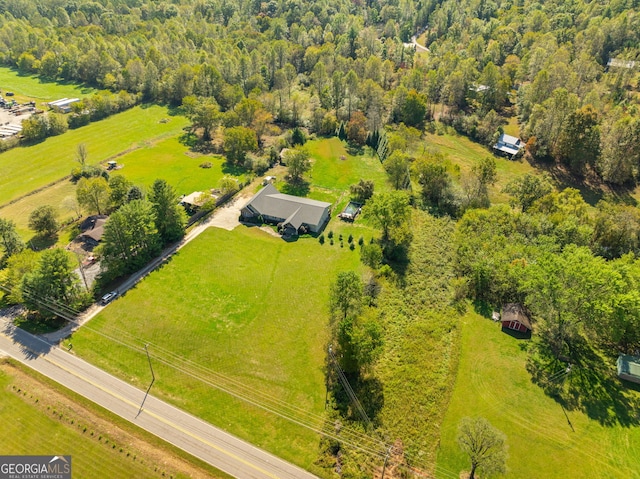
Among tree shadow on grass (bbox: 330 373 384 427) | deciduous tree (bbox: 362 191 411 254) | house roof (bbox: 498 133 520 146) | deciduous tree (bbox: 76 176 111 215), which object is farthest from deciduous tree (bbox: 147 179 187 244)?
house roof (bbox: 498 133 520 146)

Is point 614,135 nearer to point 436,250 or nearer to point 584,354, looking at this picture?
point 436,250

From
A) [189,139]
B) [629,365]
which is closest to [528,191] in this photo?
[629,365]

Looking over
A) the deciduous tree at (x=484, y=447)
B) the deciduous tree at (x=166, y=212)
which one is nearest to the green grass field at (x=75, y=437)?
the deciduous tree at (x=484, y=447)

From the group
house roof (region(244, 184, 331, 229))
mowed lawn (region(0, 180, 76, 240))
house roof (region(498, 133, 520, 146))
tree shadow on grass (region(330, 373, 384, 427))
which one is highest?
house roof (region(498, 133, 520, 146))

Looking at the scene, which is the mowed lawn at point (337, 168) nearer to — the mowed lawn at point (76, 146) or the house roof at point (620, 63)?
the mowed lawn at point (76, 146)

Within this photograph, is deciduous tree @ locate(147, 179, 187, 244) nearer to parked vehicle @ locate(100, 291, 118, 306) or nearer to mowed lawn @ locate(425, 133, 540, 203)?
parked vehicle @ locate(100, 291, 118, 306)

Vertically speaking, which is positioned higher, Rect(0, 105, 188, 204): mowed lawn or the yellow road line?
Rect(0, 105, 188, 204): mowed lawn

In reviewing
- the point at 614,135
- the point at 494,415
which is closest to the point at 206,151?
the point at 494,415
